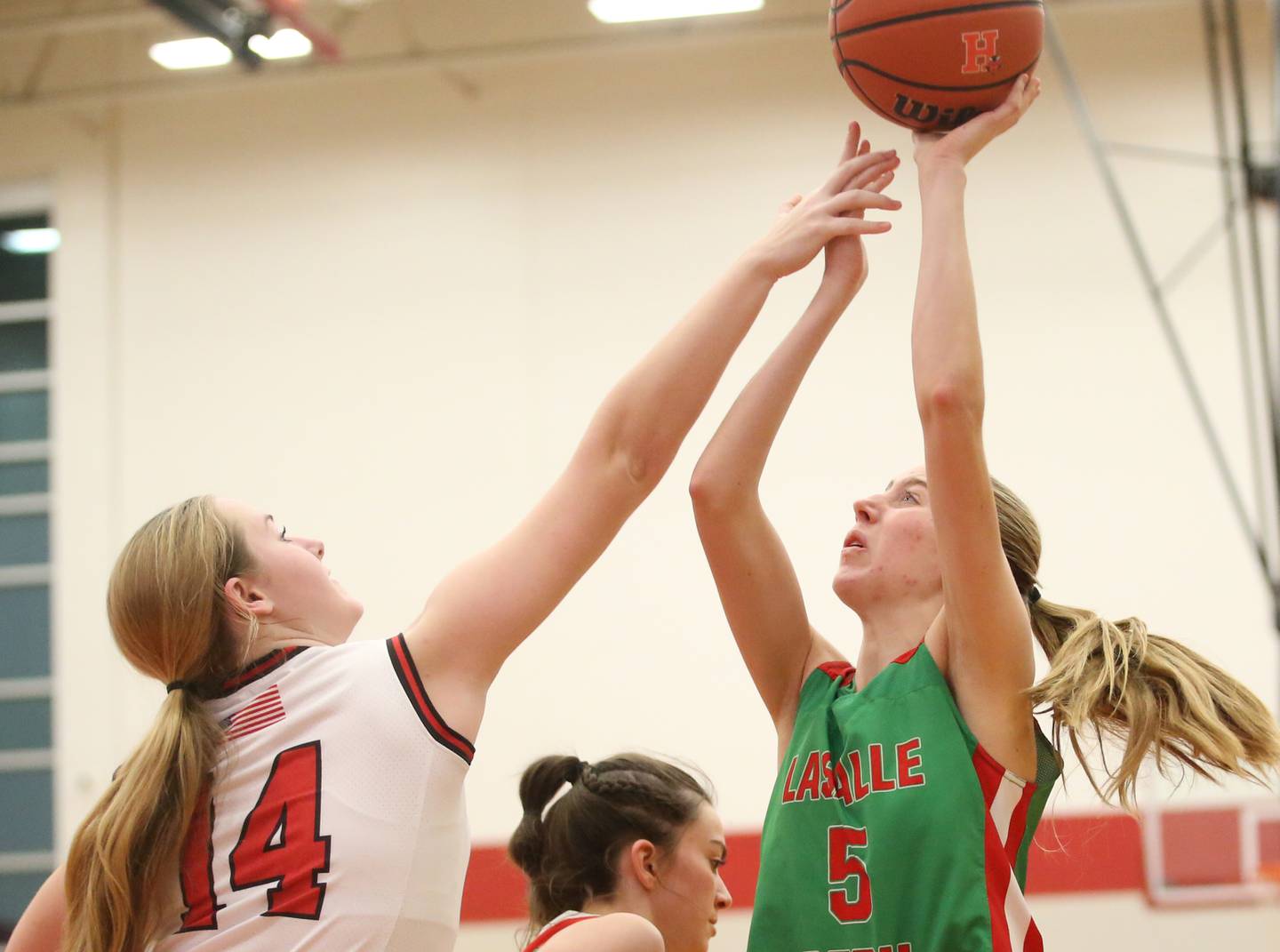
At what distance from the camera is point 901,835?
1.79 meters

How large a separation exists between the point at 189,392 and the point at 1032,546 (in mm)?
6888

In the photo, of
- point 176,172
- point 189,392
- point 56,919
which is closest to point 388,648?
point 56,919

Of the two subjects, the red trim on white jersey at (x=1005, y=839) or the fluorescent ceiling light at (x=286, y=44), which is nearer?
the red trim on white jersey at (x=1005, y=839)

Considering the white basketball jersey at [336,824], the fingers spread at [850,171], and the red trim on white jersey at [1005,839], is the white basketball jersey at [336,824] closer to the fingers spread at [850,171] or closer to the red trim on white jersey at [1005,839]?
the red trim on white jersey at [1005,839]

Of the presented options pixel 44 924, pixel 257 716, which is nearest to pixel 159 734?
pixel 257 716

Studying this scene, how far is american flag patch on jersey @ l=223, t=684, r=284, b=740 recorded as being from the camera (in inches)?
64.2

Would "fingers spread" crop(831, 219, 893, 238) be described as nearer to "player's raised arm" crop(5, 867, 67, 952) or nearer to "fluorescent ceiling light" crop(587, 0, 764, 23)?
"player's raised arm" crop(5, 867, 67, 952)

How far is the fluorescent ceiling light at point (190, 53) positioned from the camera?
750cm

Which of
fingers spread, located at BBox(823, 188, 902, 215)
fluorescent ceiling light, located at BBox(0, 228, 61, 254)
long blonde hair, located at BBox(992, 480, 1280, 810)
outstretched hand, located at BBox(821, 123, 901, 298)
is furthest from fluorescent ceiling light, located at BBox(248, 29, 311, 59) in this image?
long blonde hair, located at BBox(992, 480, 1280, 810)

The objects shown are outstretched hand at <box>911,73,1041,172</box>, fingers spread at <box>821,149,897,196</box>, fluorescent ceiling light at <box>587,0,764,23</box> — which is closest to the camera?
outstretched hand at <box>911,73,1041,172</box>

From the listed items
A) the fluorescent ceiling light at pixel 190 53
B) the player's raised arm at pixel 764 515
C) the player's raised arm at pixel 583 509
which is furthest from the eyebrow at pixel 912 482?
the fluorescent ceiling light at pixel 190 53

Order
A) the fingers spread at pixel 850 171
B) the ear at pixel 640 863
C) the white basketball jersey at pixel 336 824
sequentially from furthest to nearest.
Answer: the ear at pixel 640 863
the fingers spread at pixel 850 171
the white basketball jersey at pixel 336 824

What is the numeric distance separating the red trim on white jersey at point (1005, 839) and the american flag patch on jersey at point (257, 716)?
920mm

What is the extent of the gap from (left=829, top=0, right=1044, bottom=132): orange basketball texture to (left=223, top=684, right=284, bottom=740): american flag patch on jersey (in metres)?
1.29
